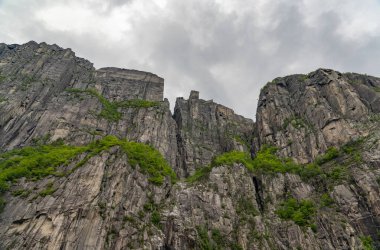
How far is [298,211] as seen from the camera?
165ft

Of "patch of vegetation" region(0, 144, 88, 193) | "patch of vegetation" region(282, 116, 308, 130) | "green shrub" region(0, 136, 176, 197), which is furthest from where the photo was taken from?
"patch of vegetation" region(282, 116, 308, 130)

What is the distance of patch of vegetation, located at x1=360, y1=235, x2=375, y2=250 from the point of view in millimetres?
43000

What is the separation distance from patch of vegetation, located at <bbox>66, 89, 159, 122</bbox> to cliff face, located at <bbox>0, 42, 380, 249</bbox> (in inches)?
17.7

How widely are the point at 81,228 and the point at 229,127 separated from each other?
5864 cm

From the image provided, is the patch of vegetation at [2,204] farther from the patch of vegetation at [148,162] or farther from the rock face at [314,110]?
the rock face at [314,110]

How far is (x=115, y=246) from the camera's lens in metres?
39.9

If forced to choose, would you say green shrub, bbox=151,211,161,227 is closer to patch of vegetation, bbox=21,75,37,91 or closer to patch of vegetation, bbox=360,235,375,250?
patch of vegetation, bbox=360,235,375,250

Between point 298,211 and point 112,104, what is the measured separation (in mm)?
56376

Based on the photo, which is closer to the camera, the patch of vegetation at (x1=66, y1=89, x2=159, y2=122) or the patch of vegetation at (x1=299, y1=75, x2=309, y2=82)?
the patch of vegetation at (x1=66, y1=89, x2=159, y2=122)

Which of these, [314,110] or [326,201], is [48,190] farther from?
[314,110]

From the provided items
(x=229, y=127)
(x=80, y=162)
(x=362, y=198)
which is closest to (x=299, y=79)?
(x=229, y=127)

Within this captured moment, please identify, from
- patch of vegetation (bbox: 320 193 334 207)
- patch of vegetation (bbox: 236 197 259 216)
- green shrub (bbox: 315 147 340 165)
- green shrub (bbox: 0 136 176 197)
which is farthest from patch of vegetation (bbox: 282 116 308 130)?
green shrub (bbox: 0 136 176 197)

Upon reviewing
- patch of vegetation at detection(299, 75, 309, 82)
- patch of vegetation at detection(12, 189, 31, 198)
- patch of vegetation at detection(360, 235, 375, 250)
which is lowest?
patch of vegetation at detection(360, 235, 375, 250)

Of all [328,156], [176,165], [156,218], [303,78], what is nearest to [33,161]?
[156,218]
